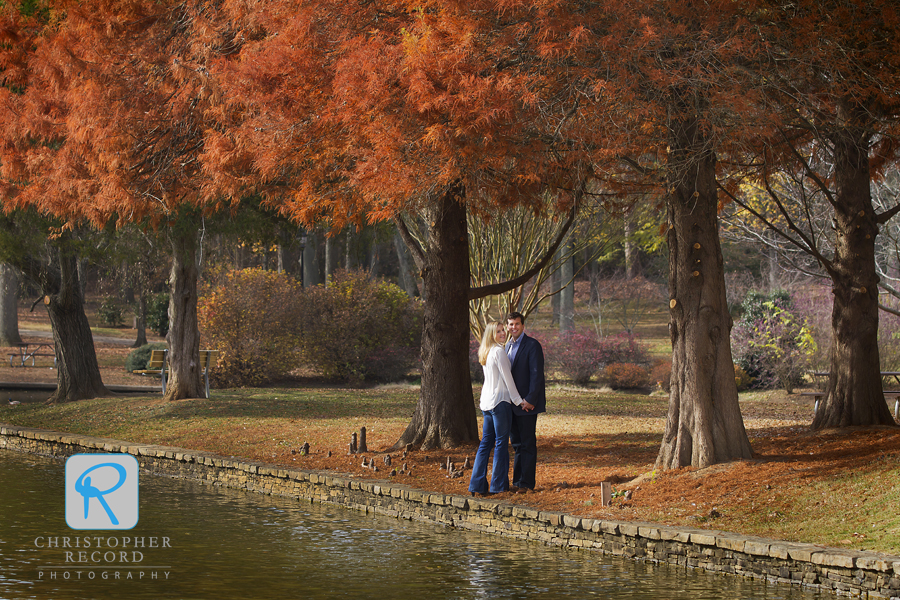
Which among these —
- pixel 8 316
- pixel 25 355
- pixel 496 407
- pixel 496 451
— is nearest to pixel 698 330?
pixel 496 407

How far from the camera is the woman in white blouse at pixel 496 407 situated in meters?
9.01

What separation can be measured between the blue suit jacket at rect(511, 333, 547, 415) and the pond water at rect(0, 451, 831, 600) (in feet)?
4.63

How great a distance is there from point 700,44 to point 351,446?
6177 millimetres

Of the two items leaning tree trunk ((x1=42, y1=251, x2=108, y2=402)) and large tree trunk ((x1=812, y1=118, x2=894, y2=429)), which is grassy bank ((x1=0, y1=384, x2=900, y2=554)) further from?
leaning tree trunk ((x1=42, y1=251, x2=108, y2=402))

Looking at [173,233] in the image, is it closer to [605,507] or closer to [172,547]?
[172,547]

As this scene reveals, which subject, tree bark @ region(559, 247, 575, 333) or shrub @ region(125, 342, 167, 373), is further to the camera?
tree bark @ region(559, 247, 575, 333)

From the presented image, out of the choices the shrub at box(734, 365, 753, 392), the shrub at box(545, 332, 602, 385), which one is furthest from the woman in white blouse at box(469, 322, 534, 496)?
the shrub at box(545, 332, 602, 385)

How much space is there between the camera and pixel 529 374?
9133 mm

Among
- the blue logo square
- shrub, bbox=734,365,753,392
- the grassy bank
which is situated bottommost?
the blue logo square

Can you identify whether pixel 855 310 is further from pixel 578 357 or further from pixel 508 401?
pixel 578 357

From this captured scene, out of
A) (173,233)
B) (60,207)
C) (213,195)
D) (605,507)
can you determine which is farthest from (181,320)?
(605,507)

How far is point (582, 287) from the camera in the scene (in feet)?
148

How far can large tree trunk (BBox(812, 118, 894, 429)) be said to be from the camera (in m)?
11.6

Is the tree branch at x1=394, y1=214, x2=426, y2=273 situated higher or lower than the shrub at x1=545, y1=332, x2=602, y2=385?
higher
